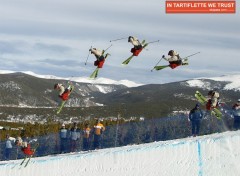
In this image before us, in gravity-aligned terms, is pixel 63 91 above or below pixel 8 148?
above

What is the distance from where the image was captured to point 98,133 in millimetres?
19250

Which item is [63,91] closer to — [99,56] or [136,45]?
[99,56]

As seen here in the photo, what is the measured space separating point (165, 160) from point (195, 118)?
280 centimetres

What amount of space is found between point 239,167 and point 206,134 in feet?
12.1

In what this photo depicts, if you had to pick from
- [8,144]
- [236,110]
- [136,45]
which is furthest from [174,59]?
[8,144]

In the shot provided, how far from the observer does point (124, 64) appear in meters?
12.9

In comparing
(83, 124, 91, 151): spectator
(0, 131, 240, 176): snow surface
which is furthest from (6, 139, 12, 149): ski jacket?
(0, 131, 240, 176): snow surface

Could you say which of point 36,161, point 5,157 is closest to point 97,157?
point 36,161

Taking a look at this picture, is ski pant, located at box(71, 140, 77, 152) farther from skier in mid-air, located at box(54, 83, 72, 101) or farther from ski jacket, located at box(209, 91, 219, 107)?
ski jacket, located at box(209, 91, 219, 107)

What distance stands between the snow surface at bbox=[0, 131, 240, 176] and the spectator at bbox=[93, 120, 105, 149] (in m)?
2.46

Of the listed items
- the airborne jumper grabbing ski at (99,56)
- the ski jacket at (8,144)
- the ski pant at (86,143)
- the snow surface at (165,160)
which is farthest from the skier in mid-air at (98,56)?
the ski jacket at (8,144)

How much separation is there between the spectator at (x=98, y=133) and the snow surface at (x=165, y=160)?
2.46 metres

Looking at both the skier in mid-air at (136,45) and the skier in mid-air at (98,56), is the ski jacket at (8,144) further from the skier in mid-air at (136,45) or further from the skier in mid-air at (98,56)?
the skier in mid-air at (136,45)

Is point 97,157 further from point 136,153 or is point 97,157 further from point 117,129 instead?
point 117,129
